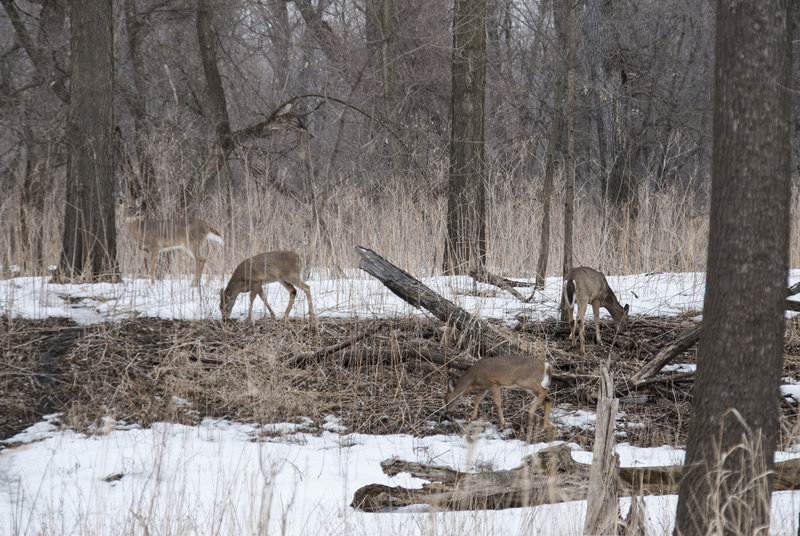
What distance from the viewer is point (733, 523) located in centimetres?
233

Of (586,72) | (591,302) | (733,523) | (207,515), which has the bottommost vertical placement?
(207,515)

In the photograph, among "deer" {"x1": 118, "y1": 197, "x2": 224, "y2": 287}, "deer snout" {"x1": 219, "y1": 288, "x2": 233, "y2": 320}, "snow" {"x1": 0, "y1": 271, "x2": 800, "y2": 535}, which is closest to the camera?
"snow" {"x1": 0, "y1": 271, "x2": 800, "y2": 535}

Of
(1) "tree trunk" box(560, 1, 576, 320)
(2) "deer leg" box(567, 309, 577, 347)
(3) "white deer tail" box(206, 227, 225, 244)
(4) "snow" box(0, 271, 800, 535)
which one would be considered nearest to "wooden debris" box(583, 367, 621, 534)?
(4) "snow" box(0, 271, 800, 535)

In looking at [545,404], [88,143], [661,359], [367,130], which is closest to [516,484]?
[545,404]

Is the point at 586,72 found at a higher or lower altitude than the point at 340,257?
higher

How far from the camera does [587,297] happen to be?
581 centimetres

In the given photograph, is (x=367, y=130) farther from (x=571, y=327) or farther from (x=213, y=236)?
(x=571, y=327)

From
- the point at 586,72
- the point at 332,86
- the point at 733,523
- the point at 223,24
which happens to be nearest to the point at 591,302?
the point at 733,523

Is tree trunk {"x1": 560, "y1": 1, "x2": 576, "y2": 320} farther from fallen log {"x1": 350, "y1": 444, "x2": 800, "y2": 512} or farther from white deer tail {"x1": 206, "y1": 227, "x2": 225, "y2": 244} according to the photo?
white deer tail {"x1": 206, "y1": 227, "x2": 225, "y2": 244}

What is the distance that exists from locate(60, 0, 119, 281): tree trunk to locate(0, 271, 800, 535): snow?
2.17 meters

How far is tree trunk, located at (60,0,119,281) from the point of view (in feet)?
25.4

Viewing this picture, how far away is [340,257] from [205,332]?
2.33 m

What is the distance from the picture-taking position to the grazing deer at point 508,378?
4434 millimetres

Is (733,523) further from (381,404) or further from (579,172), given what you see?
(579,172)
